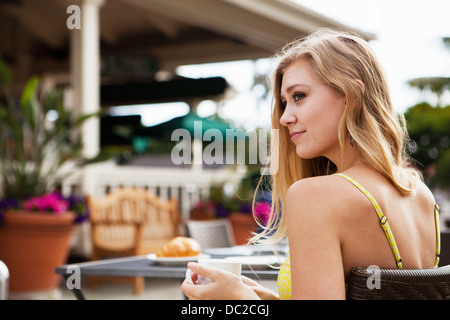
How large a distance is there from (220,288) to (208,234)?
7.55 feet

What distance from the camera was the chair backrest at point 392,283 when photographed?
1228 millimetres

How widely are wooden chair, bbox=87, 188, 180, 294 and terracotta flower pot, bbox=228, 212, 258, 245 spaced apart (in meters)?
0.72

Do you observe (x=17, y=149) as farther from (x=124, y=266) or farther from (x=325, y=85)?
(x=325, y=85)

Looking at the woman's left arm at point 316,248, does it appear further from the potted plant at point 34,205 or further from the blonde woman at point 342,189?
the potted plant at point 34,205

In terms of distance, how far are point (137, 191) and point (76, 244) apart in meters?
0.86

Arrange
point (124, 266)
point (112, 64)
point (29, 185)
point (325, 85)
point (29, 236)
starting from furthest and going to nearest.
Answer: point (112, 64)
point (29, 185)
point (29, 236)
point (124, 266)
point (325, 85)

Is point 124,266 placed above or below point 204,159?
below

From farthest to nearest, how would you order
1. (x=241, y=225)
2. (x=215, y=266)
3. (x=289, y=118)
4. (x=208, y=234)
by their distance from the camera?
(x=241, y=225) → (x=208, y=234) → (x=289, y=118) → (x=215, y=266)

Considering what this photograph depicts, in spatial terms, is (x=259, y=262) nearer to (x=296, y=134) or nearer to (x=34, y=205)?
(x=296, y=134)

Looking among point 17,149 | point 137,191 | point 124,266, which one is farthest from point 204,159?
point 124,266

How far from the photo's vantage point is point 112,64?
9.25 meters

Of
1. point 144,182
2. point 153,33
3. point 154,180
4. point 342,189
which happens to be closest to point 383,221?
point 342,189

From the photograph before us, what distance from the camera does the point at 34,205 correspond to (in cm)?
497

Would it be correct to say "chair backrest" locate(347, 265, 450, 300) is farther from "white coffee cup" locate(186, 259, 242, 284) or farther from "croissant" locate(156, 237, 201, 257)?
"croissant" locate(156, 237, 201, 257)
